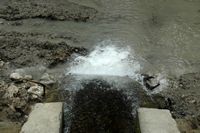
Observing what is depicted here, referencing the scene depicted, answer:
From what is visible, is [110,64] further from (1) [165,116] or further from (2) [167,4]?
(2) [167,4]

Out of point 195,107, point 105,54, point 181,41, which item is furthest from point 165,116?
point 181,41

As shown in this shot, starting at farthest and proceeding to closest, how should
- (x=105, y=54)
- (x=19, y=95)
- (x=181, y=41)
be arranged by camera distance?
(x=181, y=41) < (x=105, y=54) < (x=19, y=95)

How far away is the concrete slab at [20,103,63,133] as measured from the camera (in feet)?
11.0

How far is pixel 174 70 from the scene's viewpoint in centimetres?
488

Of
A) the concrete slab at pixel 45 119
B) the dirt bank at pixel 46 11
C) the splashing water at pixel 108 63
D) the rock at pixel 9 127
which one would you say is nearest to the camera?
the concrete slab at pixel 45 119

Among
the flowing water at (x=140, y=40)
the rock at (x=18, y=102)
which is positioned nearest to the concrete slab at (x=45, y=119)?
the rock at (x=18, y=102)

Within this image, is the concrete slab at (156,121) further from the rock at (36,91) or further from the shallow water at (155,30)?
the rock at (36,91)

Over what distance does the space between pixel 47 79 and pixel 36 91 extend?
35cm

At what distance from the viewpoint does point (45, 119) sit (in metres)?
3.46

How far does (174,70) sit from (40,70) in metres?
2.12

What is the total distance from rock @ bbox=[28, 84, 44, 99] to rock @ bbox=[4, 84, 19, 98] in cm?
19

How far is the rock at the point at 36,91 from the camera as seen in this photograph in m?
4.10

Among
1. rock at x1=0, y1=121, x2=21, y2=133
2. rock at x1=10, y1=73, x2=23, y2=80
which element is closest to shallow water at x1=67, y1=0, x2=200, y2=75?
rock at x1=10, y1=73, x2=23, y2=80

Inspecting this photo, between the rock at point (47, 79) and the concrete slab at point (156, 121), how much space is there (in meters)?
1.40
